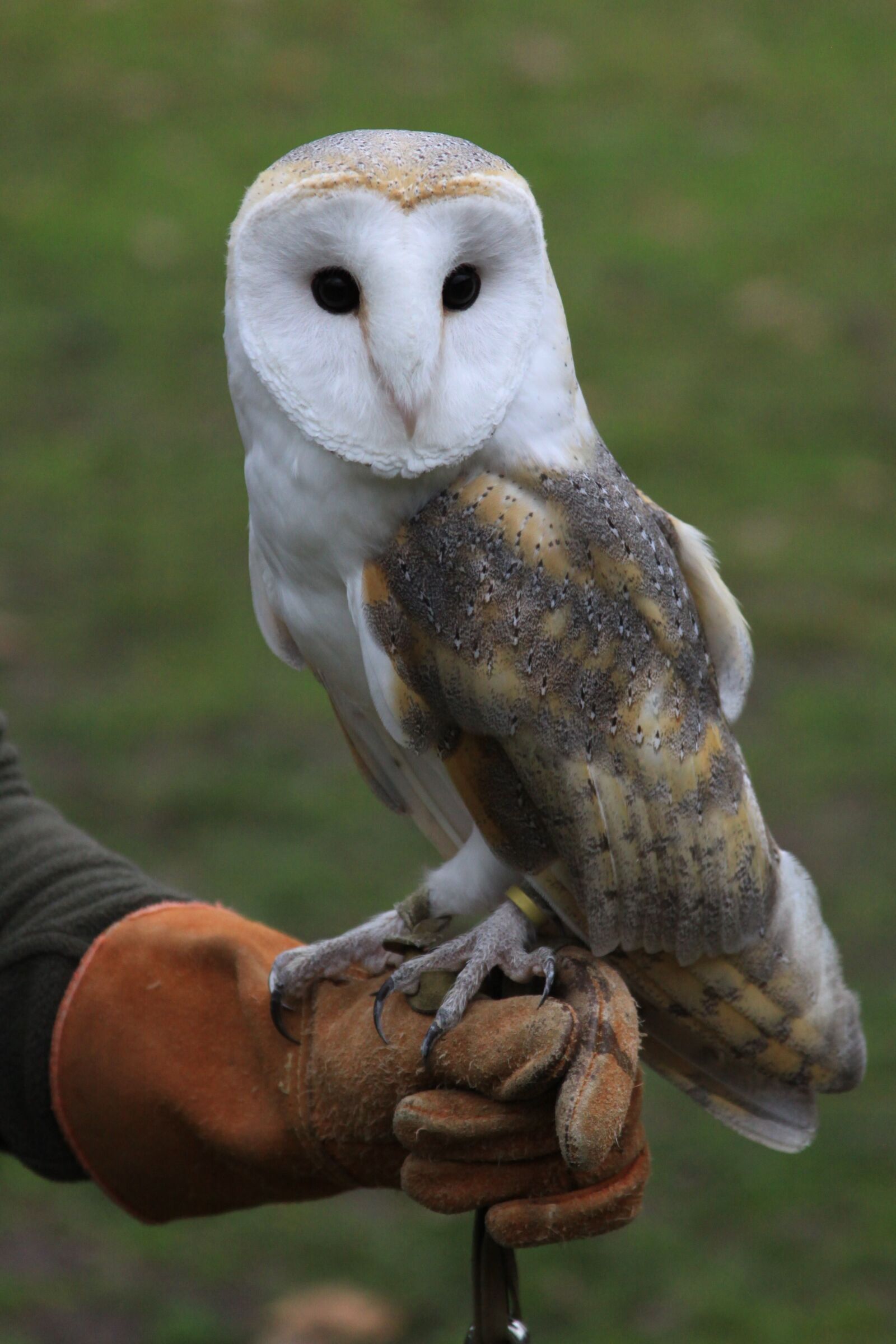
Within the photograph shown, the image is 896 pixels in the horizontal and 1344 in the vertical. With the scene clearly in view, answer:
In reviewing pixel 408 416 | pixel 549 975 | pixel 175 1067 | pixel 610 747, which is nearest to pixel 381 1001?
pixel 549 975

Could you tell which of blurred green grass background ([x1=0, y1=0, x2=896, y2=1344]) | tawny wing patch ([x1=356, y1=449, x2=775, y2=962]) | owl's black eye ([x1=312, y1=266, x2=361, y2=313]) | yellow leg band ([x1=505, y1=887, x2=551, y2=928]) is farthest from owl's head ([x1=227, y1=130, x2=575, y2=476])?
blurred green grass background ([x1=0, y1=0, x2=896, y2=1344])

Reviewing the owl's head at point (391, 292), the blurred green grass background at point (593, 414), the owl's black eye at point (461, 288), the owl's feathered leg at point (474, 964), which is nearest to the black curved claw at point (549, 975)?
the owl's feathered leg at point (474, 964)

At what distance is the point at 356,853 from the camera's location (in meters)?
4.23

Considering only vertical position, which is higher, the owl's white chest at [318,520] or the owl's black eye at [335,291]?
the owl's black eye at [335,291]

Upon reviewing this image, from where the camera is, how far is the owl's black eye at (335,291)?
1742 millimetres

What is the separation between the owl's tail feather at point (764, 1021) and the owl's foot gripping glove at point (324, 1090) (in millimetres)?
173

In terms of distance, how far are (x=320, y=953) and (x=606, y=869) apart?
17.1 inches

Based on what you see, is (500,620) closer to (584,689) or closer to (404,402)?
(584,689)

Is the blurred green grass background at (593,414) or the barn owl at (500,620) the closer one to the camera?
the barn owl at (500,620)

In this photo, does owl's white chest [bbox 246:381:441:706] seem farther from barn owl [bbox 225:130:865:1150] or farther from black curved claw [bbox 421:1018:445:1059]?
black curved claw [bbox 421:1018:445:1059]

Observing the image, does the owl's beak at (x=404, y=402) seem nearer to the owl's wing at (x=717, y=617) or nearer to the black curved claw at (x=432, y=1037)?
the owl's wing at (x=717, y=617)

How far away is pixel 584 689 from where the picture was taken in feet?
6.27

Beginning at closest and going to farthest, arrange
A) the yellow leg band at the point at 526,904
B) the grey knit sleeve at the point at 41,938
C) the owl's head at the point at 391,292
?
the owl's head at the point at 391,292 → the yellow leg band at the point at 526,904 → the grey knit sleeve at the point at 41,938

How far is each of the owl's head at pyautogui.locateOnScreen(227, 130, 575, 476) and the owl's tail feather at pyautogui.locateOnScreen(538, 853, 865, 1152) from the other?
0.63 m
